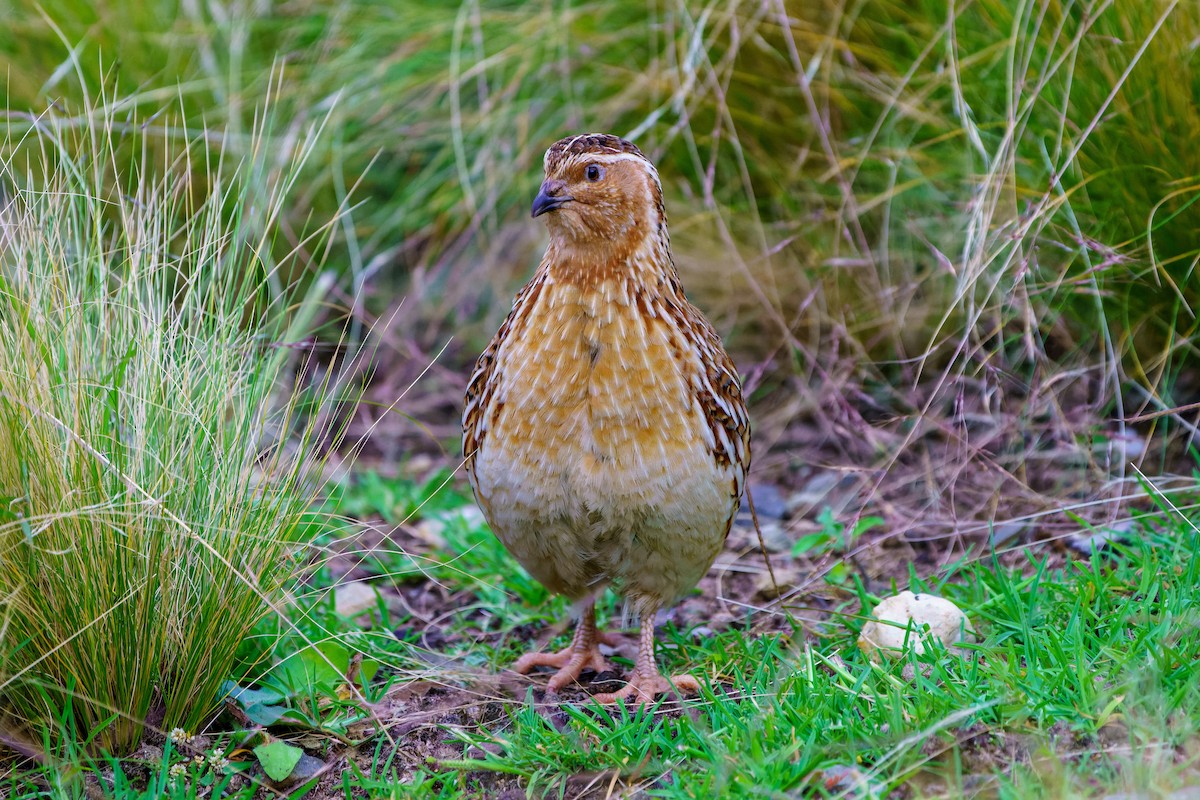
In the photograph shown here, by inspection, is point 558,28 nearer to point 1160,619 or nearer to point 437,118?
point 437,118

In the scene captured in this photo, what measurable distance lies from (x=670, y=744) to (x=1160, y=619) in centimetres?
133

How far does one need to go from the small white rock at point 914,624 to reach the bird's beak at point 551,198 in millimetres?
1471

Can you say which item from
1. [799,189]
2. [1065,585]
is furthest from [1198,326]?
[799,189]

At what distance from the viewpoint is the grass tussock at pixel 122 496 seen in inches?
110

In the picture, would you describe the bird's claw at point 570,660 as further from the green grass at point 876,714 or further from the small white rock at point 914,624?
the small white rock at point 914,624

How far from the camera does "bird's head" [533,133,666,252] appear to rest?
3377 millimetres

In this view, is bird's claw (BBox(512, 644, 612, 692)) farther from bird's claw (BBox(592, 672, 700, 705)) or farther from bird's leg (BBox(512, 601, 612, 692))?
bird's claw (BBox(592, 672, 700, 705))

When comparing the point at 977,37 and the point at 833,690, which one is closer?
the point at 833,690

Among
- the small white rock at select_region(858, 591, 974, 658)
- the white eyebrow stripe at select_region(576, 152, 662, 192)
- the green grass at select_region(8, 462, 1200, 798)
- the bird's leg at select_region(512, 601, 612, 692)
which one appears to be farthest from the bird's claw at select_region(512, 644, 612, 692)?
the white eyebrow stripe at select_region(576, 152, 662, 192)

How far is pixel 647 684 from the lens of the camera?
3.38 meters

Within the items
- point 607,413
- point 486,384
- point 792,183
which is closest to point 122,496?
point 486,384

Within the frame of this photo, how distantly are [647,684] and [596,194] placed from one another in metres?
1.40

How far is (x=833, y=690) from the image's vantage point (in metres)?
3.02

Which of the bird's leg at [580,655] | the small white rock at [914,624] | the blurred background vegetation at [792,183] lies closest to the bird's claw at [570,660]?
the bird's leg at [580,655]
